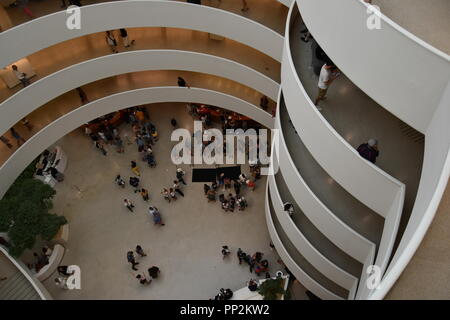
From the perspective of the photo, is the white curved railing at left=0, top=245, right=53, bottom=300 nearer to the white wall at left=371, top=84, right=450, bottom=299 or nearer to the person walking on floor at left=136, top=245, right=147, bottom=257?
the person walking on floor at left=136, top=245, right=147, bottom=257

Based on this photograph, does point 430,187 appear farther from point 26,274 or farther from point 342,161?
point 26,274

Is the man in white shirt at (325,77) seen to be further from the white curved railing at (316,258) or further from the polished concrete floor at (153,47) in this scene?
the polished concrete floor at (153,47)

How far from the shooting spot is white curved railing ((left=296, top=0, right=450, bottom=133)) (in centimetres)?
673

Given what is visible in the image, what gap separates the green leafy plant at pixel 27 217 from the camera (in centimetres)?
1505

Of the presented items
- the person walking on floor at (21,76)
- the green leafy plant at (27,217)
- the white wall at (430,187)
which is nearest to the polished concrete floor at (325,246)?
the white wall at (430,187)

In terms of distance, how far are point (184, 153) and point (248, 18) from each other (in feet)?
25.8

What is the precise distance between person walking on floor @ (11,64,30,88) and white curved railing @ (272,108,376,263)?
11.5 metres

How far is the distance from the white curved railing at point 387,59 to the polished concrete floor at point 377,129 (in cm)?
244

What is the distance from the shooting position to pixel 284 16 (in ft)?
56.2

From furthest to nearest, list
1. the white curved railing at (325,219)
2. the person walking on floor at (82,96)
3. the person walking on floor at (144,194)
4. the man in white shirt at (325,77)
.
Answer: the person walking on floor at (82,96) → the person walking on floor at (144,194) → the white curved railing at (325,219) → the man in white shirt at (325,77)

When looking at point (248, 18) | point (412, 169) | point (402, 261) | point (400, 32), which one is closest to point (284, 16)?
point (248, 18)

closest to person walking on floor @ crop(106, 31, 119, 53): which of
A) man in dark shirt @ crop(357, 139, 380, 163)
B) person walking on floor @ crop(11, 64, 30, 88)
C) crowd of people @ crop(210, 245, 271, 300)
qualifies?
person walking on floor @ crop(11, 64, 30, 88)

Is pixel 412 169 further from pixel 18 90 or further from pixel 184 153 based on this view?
pixel 18 90

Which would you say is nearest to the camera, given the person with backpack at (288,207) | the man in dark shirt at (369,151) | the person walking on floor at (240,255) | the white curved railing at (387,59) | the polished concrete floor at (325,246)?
the white curved railing at (387,59)
